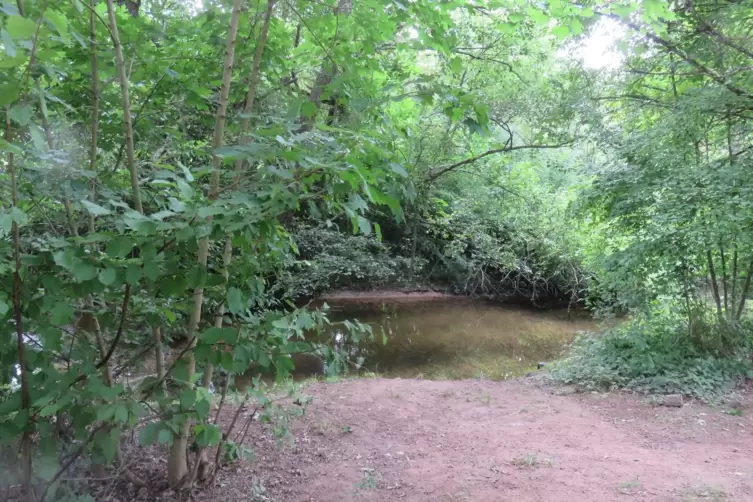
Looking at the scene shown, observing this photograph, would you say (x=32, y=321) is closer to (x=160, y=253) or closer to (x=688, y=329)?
(x=160, y=253)

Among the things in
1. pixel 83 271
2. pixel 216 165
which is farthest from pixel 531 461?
pixel 83 271

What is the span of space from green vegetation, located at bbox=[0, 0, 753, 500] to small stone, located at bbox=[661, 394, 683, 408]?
0.34 m

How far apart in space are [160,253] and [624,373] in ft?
21.4

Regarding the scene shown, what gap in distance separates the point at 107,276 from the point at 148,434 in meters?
0.64

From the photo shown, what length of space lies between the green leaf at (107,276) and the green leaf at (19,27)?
68cm

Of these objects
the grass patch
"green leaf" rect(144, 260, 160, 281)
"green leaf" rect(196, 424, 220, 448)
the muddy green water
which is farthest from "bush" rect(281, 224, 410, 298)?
"green leaf" rect(144, 260, 160, 281)

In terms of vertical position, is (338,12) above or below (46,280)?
above

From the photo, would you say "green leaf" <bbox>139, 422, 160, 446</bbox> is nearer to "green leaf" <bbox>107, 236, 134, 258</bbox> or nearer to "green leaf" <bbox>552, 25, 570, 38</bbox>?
"green leaf" <bbox>107, 236, 134, 258</bbox>

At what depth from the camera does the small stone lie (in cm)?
564

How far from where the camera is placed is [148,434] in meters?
1.80

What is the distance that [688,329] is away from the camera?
22.3 ft

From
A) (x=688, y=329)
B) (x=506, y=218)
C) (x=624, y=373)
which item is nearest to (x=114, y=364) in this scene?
(x=624, y=373)

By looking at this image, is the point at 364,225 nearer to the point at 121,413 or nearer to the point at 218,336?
the point at 218,336

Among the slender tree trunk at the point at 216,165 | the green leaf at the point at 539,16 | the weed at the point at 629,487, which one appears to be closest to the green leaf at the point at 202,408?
the slender tree trunk at the point at 216,165
